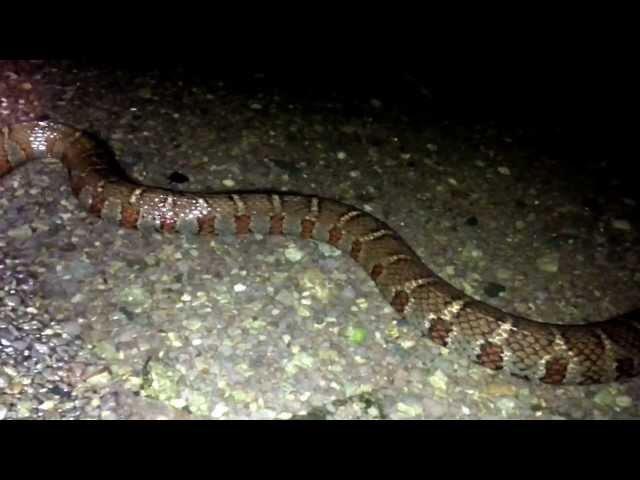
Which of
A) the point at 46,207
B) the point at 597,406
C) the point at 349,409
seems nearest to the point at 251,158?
the point at 46,207

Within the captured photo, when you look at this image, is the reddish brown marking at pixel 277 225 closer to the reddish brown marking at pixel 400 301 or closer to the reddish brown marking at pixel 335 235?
the reddish brown marking at pixel 335 235

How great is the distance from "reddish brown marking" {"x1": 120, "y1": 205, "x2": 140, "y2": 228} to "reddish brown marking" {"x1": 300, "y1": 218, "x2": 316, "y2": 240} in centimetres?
132

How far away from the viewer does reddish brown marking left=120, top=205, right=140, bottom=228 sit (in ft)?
19.0

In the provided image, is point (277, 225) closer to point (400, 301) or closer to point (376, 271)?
point (376, 271)

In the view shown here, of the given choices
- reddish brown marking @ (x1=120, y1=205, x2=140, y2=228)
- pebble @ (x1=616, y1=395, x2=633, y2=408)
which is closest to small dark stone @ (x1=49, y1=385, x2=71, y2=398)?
reddish brown marking @ (x1=120, y1=205, x2=140, y2=228)

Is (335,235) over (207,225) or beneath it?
over

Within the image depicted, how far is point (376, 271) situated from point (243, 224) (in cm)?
116

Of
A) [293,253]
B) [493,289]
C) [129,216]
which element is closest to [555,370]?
[493,289]

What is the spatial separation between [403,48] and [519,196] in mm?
4016

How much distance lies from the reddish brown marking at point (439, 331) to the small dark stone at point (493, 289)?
2.28ft

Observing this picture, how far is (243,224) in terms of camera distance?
5.90 meters

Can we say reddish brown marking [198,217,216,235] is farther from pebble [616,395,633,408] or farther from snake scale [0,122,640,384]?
pebble [616,395,633,408]

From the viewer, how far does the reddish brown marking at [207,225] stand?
19.1 feet

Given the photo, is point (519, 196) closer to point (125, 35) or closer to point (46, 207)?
point (46, 207)
